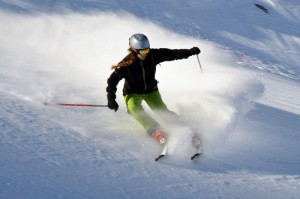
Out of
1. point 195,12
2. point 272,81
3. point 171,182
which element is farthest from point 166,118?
point 195,12

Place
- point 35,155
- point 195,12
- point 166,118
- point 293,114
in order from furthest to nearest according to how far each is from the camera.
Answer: point 195,12 < point 293,114 < point 166,118 < point 35,155

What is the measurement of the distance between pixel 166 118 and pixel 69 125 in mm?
1187

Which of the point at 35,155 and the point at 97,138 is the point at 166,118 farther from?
the point at 35,155

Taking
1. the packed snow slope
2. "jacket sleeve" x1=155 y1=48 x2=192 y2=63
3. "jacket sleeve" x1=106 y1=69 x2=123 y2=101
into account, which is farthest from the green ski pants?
"jacket sleeve" x1=155 y1=48 x2=192 y2=63

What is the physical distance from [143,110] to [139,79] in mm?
452

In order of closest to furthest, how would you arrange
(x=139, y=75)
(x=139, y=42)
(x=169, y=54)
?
(x=139, y=42)
(x=139, y=75)
(x=169, y=54)

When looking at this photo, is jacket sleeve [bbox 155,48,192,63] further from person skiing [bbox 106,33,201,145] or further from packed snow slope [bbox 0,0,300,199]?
packed snow slope [bbox 0,0,300,199]

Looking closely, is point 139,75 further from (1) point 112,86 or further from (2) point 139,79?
(1) point 112,86

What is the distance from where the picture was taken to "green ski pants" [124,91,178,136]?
5.46m

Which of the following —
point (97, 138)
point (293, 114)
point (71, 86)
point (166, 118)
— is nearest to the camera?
point (97, 138)

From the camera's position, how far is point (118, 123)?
19.6 ft

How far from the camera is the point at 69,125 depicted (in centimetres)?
552

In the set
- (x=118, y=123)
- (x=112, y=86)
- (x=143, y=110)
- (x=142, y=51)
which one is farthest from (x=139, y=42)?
(x=118, y=123)

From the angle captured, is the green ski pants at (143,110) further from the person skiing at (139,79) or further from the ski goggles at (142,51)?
the ski goggles at (142,51)
